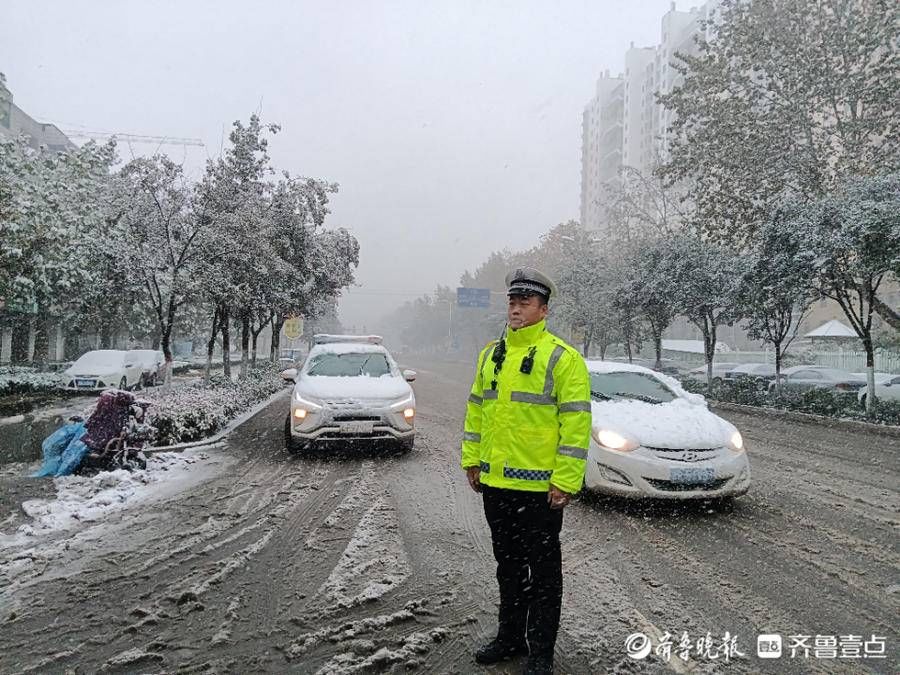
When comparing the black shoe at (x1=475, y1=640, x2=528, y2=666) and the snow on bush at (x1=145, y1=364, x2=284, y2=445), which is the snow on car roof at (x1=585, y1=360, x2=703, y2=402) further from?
the snow on bush at (x1=145, y1=364, x2=284, y2=445)

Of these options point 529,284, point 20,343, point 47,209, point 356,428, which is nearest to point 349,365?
point 356,428

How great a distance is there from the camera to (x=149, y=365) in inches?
868

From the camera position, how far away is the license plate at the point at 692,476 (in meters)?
5.35

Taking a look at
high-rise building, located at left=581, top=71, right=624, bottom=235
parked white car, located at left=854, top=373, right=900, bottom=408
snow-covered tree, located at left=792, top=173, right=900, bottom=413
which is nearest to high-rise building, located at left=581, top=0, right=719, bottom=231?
high-rise building, located at left=581, top=71, right=624, bottom=235

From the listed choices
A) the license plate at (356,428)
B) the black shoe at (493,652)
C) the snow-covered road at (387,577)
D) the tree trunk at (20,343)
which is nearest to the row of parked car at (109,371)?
the license plate at (356,428)

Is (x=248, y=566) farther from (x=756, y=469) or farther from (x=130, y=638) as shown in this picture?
(x=756, y=469)

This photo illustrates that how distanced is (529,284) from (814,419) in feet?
47.5

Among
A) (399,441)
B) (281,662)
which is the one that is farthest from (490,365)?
Answer: (399,441)

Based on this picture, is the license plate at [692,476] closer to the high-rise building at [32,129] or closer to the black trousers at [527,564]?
the black trousers at [527,564]

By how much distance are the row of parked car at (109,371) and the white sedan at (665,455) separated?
15892mm

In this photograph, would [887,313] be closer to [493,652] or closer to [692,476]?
[692,476]

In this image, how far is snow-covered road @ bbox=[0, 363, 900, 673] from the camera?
3.14 meters

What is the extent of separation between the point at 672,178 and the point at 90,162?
55.2 ft

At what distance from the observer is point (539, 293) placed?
3053mm
